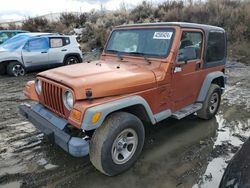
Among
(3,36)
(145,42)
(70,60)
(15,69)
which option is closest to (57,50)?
(70,60)

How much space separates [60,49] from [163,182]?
8.92 m

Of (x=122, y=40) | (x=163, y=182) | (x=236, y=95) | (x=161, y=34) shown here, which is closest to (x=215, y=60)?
(x=161, y=34)

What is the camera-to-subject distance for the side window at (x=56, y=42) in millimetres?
10819

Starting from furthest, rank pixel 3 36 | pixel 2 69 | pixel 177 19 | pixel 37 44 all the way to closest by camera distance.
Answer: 1. pixel 177 19
2. pixel 3 36
3. pixel 37 44
4. pixel 2 69

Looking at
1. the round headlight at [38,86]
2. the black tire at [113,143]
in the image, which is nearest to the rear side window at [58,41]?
the round headlight at [38,86]

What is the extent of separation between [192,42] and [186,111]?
1230 mm

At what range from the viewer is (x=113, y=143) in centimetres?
319

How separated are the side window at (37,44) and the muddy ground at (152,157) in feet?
17.1

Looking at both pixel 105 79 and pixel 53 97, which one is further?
pixel 53 97

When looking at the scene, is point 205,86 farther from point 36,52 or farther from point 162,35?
point 36,52

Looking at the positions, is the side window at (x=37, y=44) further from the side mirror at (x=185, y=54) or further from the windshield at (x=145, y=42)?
the side mirror at (x=185, y=54)

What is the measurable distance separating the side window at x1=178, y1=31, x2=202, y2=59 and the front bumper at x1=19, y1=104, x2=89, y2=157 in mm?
2175

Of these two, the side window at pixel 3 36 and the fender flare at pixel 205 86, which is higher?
the side window at pixel 3 36

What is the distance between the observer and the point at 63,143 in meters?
3.10
